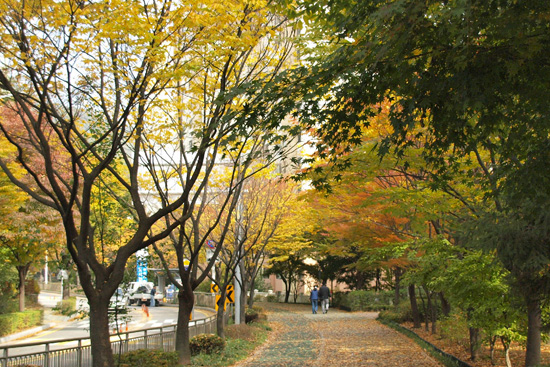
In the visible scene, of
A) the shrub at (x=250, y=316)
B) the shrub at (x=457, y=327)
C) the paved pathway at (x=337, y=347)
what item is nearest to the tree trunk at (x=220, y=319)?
the paved pathway at (x=337, y=347)

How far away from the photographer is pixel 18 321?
2825 cm

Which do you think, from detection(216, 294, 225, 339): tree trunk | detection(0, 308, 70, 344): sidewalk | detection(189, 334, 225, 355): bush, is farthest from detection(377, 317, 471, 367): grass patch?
detection(0, 308, 70, 344): sidewalk

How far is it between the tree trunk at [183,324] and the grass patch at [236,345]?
82cm

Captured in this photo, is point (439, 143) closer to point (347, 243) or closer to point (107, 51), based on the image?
point (107, 51)

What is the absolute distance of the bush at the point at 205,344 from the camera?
56.7 ft

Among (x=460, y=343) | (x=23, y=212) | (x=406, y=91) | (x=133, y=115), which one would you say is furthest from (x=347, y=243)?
(x=406, y=91)

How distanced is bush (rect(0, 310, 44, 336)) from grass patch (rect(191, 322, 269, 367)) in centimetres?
1135

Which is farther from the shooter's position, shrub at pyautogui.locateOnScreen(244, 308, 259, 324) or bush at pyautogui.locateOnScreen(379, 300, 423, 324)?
shrub at pyautogui.locateOnScreen(244, 308, 259, 324)

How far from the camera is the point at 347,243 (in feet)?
85.7

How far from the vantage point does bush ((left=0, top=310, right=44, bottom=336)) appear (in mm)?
26406

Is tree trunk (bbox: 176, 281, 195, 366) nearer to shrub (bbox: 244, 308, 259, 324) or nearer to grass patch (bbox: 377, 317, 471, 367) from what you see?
grass patch (bbox: 377, 317, 471, 367)

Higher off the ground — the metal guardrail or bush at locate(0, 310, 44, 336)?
the metal guardrail

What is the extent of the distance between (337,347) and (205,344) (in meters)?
4.89

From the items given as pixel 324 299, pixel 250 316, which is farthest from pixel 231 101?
pixel 324 299
